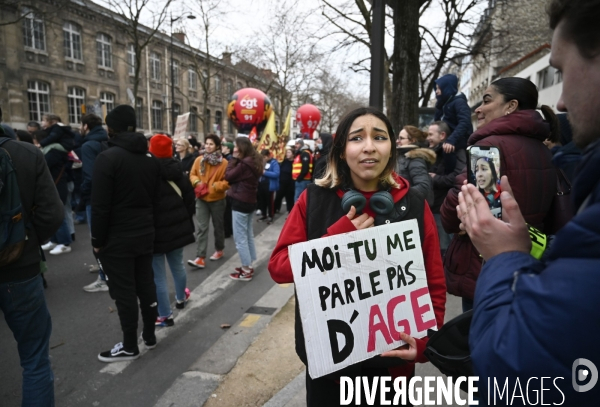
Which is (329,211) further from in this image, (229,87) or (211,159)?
(229,87)

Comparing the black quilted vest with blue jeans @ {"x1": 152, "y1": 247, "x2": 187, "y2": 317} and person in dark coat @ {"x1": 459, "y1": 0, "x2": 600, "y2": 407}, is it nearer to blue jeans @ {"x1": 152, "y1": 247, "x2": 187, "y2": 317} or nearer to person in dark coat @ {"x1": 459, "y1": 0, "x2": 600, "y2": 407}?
person in dark coat @ {"x1": 459, "y1": 0, "x2": 600, "y2": 407}

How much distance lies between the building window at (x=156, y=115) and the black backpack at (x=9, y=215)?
33.6 meters

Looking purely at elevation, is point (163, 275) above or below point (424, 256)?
below

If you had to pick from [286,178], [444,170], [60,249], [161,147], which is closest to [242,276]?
[161,147]

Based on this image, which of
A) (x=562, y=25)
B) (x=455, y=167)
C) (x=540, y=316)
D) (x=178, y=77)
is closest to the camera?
(x=540, y=316)

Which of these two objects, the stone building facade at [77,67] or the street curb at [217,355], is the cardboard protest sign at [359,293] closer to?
the street curb at [217,355]

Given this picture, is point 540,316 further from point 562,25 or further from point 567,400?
point 562,25

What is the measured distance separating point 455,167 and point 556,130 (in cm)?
233

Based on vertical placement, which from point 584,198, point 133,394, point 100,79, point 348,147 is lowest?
point 133,394

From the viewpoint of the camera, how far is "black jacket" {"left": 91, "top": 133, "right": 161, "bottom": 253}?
329 cm

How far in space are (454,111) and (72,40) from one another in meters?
27.8

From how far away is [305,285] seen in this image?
156 cm

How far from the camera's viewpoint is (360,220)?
68.1 inches

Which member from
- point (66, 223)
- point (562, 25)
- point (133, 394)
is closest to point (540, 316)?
point (562, 25)
